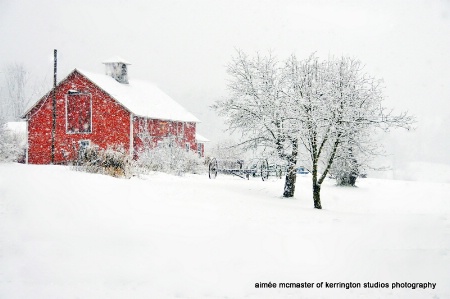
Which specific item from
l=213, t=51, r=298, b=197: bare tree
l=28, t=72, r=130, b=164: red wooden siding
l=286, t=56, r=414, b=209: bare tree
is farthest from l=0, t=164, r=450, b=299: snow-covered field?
l=28, t=72, r=130, b=164: red wooden siding

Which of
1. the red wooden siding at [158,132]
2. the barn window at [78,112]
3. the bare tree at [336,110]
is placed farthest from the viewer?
the barn window at [78,112]

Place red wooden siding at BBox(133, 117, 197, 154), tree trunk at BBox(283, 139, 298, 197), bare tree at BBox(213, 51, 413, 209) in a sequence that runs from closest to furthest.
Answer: bare tree at BBox(213, 51, 413, 209) → tree trunk at BBox(283, 139, 298, 197) → red wooden siding at BBox(133, 117, 197, 154)

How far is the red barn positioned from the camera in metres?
29.3

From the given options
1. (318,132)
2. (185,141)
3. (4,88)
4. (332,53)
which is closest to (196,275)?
(318,132)

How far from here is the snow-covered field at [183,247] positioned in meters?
6.93

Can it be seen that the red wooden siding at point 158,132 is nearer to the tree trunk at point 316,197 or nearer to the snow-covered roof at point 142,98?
the snow-covered roof at point 142,98

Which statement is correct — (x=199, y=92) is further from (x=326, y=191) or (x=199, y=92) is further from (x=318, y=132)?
(x=318, y=132)

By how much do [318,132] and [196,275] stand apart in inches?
420

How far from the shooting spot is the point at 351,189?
2631cm

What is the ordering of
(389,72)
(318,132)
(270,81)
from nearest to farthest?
(318,132), (270,81), (389,72)

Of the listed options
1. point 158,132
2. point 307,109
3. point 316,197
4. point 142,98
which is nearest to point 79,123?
point 142,98

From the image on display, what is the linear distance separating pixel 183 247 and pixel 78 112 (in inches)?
953

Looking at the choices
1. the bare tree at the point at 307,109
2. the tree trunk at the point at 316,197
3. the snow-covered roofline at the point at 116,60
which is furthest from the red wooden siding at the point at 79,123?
the tree trunk at the point at 316,197

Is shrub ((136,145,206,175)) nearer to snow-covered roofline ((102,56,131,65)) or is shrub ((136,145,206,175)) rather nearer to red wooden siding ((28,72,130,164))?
red wooden siding ((28,72,130,164))
